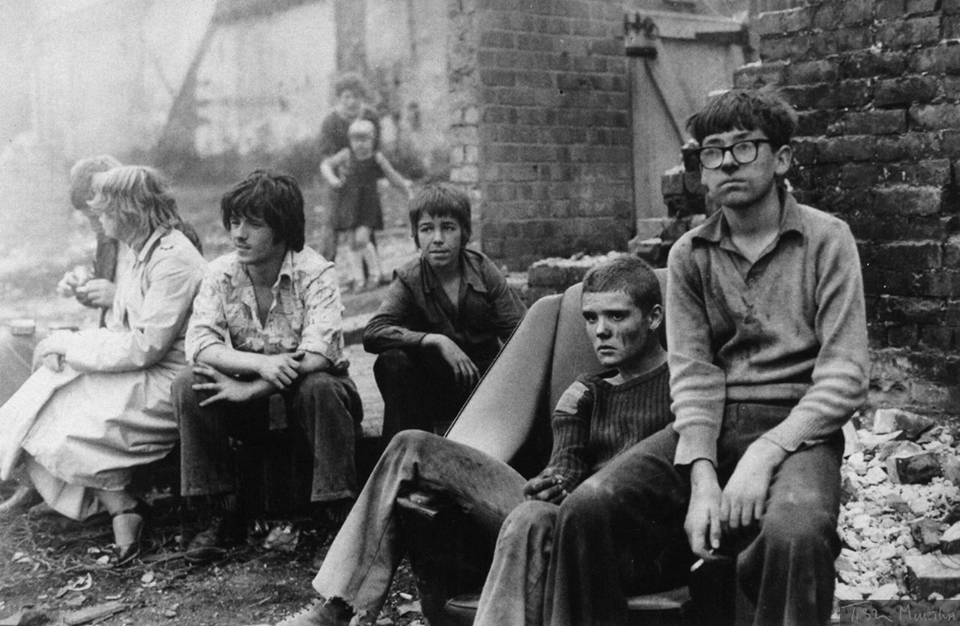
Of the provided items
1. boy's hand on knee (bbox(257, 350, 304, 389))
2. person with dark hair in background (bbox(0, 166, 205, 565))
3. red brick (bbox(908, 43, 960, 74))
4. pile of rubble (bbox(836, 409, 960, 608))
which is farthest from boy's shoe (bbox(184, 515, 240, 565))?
red brick (bbox(908, 43, 960, 74))

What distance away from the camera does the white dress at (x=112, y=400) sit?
4480 mm

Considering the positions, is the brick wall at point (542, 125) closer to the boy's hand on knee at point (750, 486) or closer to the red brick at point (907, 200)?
the red brick at point (907, 200)

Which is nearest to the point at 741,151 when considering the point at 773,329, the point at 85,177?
the point at 773,329

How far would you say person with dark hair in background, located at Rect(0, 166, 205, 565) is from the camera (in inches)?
177

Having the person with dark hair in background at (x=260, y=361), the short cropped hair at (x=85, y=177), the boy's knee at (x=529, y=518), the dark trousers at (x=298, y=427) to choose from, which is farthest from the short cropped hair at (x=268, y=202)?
the boy's knee at (x=529, y=518)

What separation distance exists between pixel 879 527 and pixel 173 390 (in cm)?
279

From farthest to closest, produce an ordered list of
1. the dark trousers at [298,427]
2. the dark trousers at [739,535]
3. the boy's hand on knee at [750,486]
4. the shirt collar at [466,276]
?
the shirt collar at [466,276]
the dark trousers at [298,427]
the boy's hand on knee at [750,486]
the dark trousers at [739,535]

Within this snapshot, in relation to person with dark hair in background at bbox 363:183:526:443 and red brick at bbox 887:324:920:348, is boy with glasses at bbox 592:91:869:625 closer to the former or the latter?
person with dark hair in background at bbox 363:183:526:443

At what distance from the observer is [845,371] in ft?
8.76

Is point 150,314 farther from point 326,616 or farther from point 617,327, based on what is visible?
point 617,327

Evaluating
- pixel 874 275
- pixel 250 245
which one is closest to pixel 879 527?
pixel 874 275

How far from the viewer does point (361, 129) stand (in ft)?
24.2

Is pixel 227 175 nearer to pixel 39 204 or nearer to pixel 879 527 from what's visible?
pixel 39 204

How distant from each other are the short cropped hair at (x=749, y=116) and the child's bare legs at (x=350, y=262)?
4.72 meters
